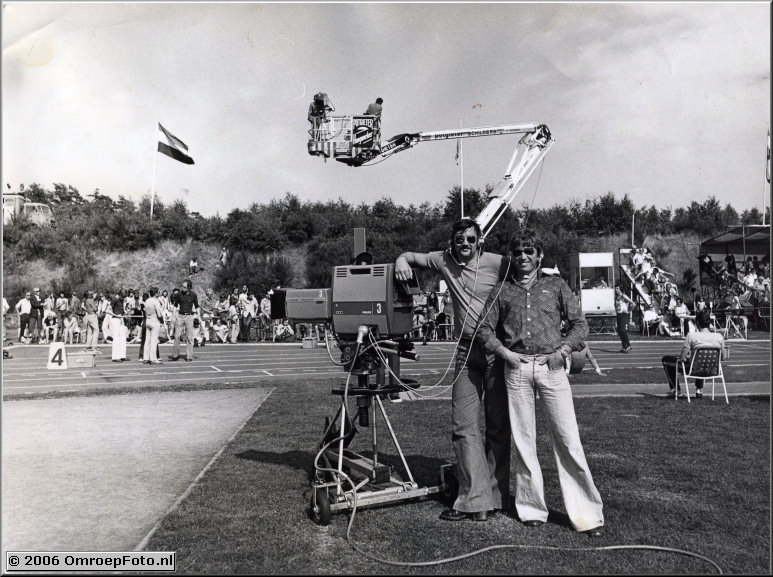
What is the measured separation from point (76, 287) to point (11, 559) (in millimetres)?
36809

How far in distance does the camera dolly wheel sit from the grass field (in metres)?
0.07

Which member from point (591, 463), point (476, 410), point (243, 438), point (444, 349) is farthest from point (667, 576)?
point (444, 349)

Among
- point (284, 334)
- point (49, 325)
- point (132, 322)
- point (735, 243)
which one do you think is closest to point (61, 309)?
point (49, 325)

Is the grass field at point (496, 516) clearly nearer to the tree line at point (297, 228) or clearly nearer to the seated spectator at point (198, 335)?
the seated spectator at point (198, 335)

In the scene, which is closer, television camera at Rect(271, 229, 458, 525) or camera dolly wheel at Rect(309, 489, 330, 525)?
camera dolly wheel at Rect(309, 489, 330, 525)

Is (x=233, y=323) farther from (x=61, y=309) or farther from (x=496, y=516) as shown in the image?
(x=496, y=516)

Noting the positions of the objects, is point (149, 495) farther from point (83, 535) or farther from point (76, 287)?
point (76, 287)

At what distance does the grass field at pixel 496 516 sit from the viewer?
4.01 meters

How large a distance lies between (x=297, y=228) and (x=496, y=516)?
37735 millimetres

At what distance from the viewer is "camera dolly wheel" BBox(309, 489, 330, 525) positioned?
15.3ft

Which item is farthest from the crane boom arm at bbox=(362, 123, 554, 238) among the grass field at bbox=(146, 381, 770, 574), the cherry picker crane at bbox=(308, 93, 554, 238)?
the grass field at bbox=(146, 381, 770, 574)

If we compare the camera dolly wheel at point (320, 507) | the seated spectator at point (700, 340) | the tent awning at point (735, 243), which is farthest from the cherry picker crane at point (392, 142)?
the tent awning at point (735, 243)

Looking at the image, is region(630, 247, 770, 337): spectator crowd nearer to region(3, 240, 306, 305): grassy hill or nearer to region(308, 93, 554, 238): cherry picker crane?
region(308, 93, 554, 238): cherry picker crane

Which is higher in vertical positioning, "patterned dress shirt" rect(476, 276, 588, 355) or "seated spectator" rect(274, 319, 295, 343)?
"patterned dress shirt" rect(476, 276, 588, 355)
